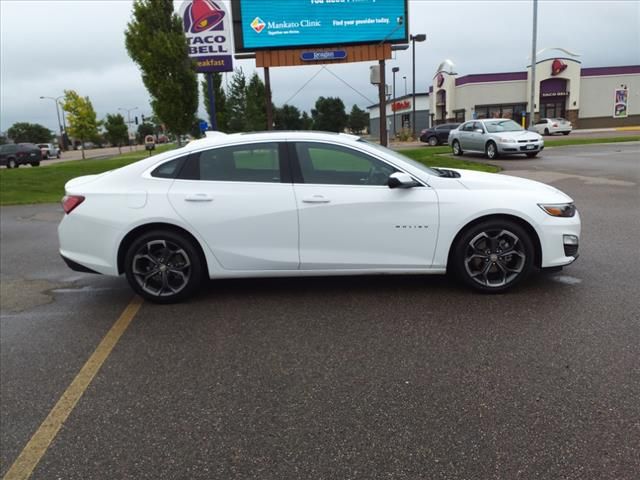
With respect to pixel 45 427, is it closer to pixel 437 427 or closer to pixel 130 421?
pixel 130 421

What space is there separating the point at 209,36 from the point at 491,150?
11427mm

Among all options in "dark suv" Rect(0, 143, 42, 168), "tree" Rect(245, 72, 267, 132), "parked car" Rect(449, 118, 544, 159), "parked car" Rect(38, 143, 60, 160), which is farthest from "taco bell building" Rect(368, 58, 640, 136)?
"parked car" Rect(38, 143, 60, 160)

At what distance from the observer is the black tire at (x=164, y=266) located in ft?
15.1

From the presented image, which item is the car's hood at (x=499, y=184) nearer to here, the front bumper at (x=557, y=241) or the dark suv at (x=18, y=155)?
the front bumper at (x=557, y=241)

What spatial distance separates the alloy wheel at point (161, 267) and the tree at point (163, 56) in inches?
565

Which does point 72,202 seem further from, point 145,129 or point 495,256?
point 145,129

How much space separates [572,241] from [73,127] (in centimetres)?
5085

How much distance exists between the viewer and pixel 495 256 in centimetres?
456

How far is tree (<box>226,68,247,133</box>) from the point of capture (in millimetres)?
42281

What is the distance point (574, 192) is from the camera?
34.4 ft

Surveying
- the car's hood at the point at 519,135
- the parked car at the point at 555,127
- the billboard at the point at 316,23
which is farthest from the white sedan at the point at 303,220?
the parked car at the point at 555,127

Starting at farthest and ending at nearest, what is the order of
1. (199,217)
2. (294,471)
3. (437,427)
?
(199,217) < (437,427) < (294,471)

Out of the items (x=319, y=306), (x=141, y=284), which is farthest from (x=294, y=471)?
(x=141, y=284)

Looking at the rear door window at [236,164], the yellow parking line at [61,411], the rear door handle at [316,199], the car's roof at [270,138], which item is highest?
the car's roof at [270,138]
